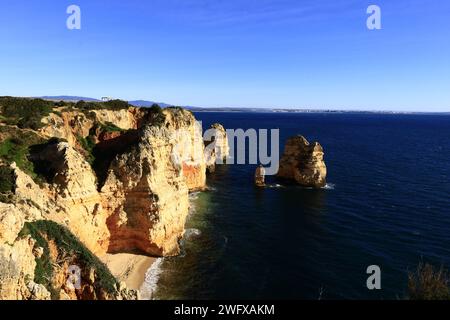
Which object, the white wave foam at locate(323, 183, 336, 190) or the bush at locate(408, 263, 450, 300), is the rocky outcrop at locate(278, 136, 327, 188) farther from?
the bush at locate(408, 263, 450, 300)

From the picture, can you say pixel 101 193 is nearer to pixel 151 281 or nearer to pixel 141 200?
pixel 141 200

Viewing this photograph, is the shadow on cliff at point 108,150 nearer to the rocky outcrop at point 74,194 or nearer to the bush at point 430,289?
the rocky outcrop at point 74,194

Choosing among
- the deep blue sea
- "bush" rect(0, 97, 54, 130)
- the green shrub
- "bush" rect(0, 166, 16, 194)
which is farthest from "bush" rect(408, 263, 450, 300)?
"bush" rect(0, 97, 54, 130)

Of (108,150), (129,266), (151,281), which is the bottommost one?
(151,281)

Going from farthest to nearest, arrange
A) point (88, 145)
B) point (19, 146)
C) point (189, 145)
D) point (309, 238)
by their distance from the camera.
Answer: point (189, 145)
point (309, 238)
point (88, 145)
point (19, 146)

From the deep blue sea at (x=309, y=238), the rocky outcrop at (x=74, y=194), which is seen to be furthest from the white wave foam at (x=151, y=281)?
the rocky outcrop at (x=74, y=194)

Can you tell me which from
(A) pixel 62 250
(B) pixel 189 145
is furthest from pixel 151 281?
(B) pixel 189 145

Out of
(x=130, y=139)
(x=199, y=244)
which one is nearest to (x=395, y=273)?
(x=199, y=244)
